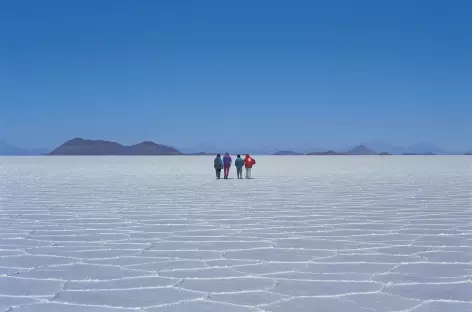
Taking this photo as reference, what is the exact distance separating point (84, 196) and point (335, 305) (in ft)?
28.5

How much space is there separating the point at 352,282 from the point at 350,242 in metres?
1.67

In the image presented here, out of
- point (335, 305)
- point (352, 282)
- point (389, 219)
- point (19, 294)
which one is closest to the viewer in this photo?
point (335, 305)

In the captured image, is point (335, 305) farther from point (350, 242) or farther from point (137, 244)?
point (137, 244)

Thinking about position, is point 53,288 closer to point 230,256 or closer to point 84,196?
point 230,256

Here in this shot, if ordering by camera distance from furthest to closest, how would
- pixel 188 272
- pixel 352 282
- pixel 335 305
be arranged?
pixel 188 272
pixel 352 282
pixel 335 305

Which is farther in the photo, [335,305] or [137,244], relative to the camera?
[137,244]

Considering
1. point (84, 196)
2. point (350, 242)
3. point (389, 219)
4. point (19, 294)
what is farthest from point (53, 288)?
point (84, 196)

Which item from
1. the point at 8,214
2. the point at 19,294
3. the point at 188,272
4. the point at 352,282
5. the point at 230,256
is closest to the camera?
the point at 19,294

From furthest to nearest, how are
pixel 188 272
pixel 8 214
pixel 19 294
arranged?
pixel 8 214, pixel 188 272, pixel 19 294

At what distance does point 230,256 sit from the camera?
5105 millimetres

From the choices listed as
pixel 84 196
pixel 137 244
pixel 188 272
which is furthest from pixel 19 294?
pixel 84 196

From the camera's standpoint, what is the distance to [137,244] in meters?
5.76

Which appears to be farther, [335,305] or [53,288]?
[53,288]

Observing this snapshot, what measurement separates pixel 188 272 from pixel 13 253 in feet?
6.15
